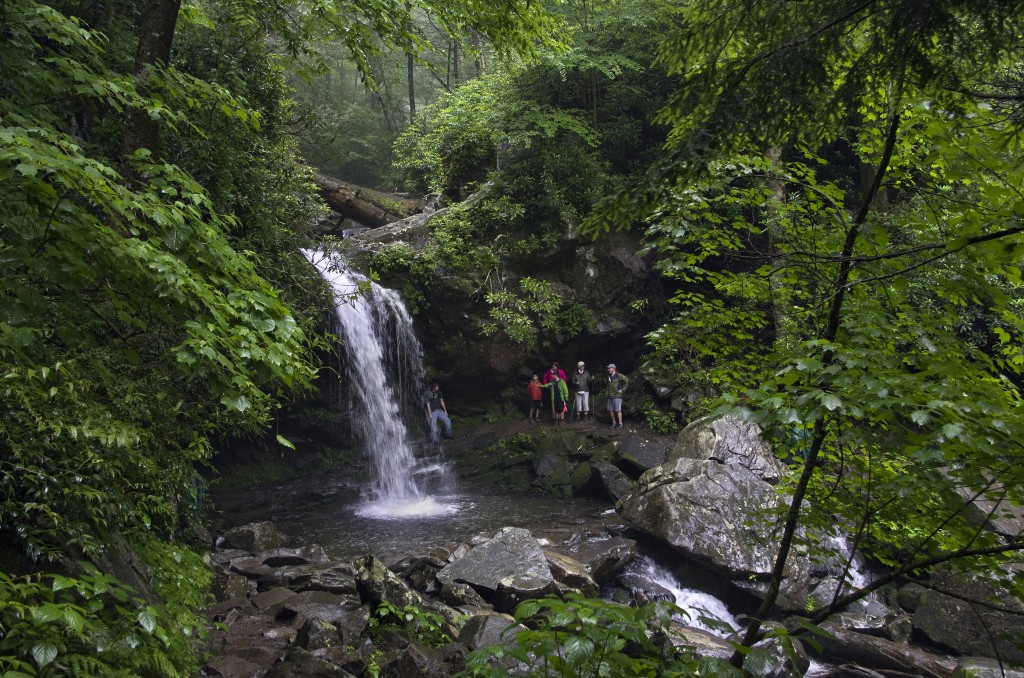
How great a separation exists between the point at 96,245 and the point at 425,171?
19.6 metres

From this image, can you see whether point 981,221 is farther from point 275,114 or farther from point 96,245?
point 275,114

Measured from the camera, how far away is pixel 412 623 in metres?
6.01

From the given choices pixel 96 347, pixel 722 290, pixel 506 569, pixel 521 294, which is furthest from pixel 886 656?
pixel 521 294

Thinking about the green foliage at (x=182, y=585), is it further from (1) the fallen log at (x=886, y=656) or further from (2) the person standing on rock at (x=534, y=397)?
(2) the person standing on rock at (x=534, y=397)

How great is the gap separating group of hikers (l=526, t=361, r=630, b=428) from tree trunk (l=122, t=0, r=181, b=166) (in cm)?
1257

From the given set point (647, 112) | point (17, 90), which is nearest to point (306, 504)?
point (17, 90)

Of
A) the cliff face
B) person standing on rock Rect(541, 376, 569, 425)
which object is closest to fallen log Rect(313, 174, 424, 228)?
the cliff face

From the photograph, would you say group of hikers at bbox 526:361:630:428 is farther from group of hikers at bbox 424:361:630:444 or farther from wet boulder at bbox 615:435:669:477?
wet boulder at bbox 615:435:669:477

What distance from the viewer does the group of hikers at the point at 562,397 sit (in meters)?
16.2

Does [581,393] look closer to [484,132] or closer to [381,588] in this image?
[484,132]

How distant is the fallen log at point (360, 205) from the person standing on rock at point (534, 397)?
270 inches

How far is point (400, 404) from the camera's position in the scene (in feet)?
53.0

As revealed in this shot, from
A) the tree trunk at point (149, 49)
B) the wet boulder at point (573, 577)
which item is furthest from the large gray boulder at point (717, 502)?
the tree trunk at point (149, 49)

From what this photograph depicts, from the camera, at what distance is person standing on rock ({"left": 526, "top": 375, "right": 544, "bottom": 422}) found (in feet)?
55.7
